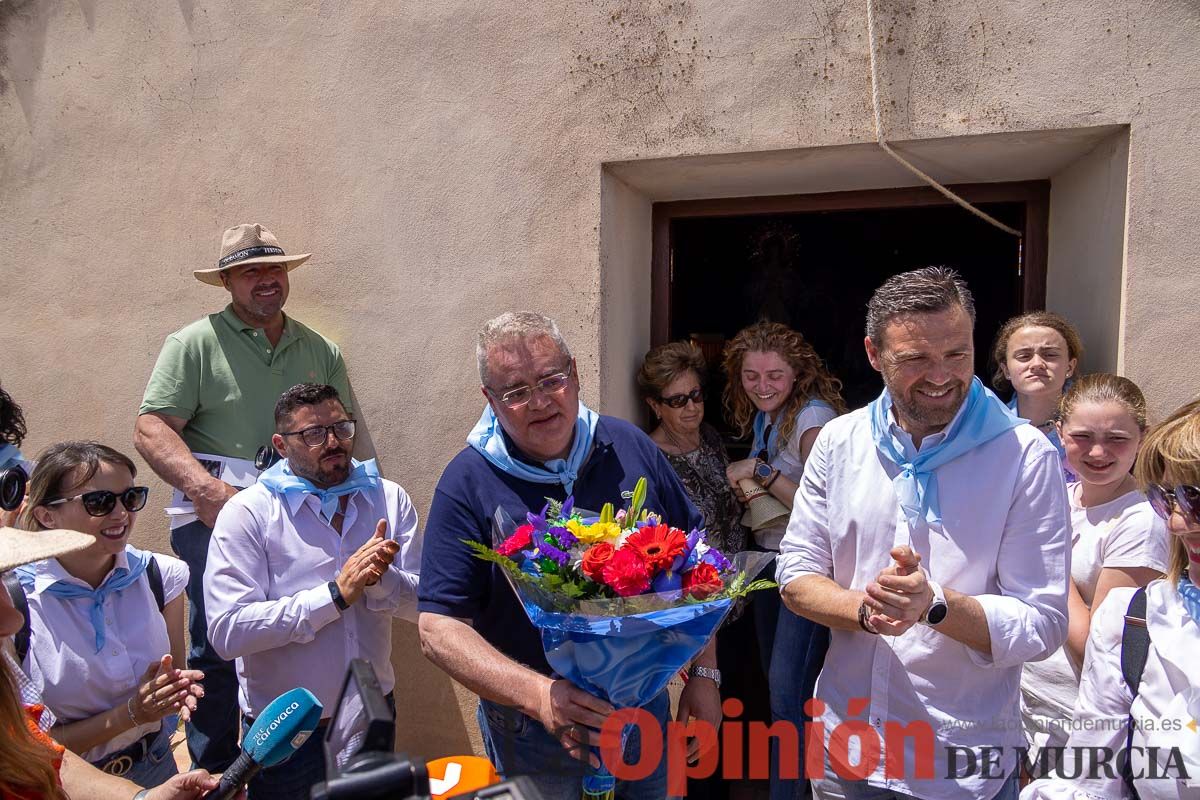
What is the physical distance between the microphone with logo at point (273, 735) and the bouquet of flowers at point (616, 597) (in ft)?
1.69

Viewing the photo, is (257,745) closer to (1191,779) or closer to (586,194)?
(1191,779)

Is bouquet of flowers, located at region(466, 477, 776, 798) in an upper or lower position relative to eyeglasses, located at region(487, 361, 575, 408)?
lower

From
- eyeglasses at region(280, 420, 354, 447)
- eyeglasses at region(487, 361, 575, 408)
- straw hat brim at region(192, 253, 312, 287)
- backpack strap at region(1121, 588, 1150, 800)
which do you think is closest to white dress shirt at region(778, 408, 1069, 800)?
backpack strap at region(1121, 588, 1150, 800)

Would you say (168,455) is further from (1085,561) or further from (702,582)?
(1085,561)

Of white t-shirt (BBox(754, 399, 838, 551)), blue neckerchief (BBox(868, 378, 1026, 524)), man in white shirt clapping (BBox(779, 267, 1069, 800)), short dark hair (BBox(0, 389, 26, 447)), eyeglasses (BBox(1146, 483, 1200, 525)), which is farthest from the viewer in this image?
white t-shirt (BBox(754, 399, 838, 551))

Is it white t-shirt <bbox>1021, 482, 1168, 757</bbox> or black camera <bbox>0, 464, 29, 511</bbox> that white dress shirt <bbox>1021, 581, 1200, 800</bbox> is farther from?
black camera <bbox>0, 464, 29, 511</bbox>

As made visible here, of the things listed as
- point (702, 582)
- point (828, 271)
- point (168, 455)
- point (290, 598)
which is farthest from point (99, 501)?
point (828, 271)

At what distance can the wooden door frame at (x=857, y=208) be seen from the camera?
439 centimetres

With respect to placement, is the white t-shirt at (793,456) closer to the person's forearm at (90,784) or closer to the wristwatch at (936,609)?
the wristwatch at (936,609)

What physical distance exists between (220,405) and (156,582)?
48.1 inches

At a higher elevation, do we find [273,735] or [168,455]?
[168,455]

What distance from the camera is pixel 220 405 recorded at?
4387 millimetres

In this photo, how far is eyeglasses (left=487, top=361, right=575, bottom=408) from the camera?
2590mm

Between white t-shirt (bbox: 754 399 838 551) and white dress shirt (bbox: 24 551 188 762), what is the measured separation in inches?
98.6
